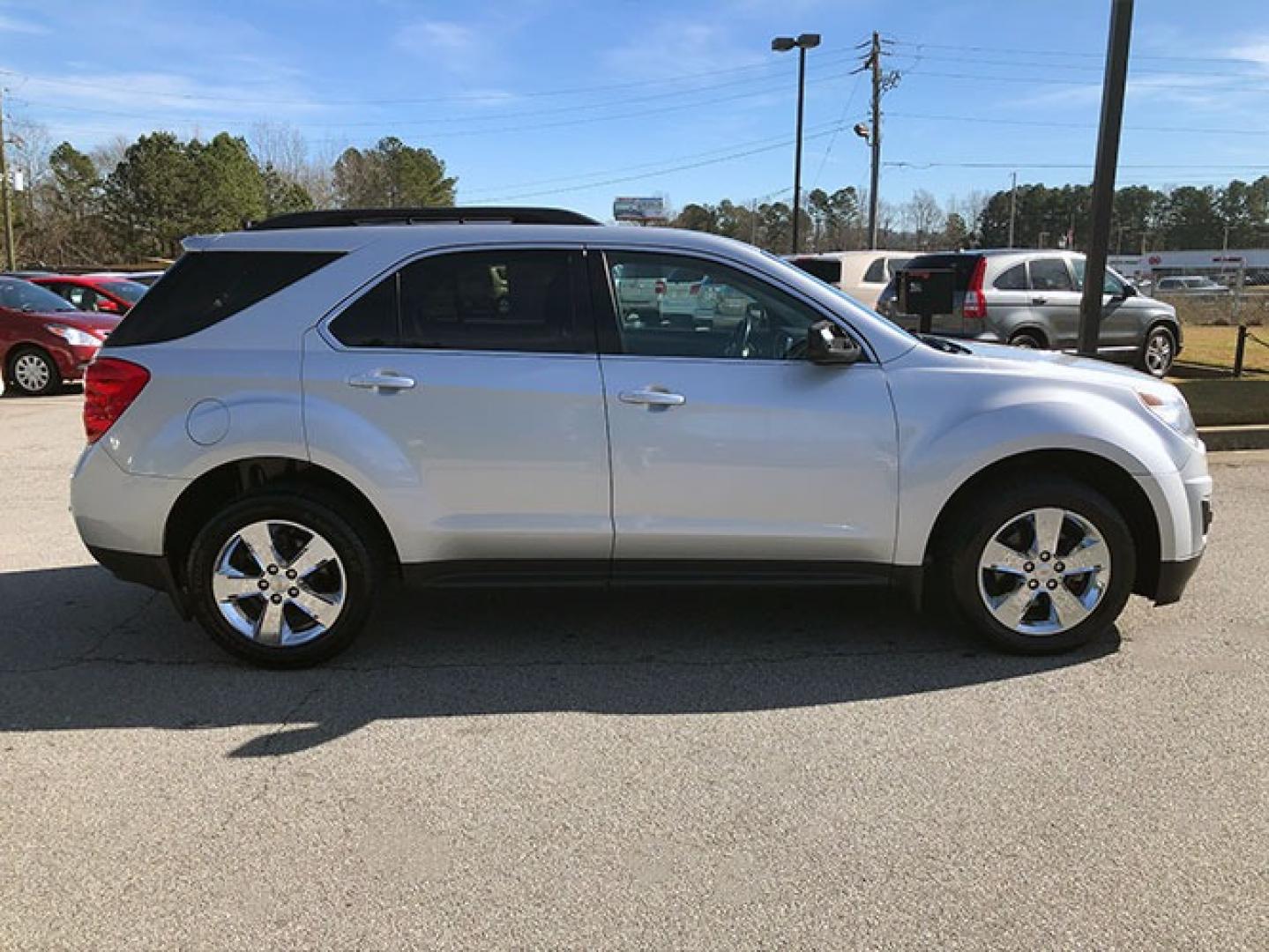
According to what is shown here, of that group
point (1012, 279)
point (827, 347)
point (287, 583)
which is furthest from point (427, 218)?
Result: point (1012, 279)

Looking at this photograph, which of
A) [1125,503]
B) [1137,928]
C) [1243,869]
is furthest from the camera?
[1125,503]

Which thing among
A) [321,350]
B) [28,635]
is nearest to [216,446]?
[321,350]

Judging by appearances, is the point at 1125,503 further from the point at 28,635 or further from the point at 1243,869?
the point at 28,635

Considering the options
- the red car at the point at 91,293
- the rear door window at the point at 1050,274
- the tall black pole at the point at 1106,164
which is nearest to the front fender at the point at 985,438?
the tall black pole at the point at 1106,164

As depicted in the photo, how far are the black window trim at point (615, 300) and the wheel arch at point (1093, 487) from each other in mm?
684

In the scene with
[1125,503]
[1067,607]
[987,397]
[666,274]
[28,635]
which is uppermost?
[666,274]

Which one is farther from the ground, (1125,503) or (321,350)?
(321,350)

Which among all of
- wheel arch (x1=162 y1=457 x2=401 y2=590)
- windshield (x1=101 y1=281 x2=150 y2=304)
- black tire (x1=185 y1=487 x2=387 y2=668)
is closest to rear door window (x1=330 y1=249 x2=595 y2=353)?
wheel arch (x1=162 y1=457 x2=401 y2=590)

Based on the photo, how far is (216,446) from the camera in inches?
155

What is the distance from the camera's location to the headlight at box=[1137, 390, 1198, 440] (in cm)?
420

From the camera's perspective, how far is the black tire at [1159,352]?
43.6 feet

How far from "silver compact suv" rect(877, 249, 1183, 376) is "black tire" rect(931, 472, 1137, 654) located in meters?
7.85

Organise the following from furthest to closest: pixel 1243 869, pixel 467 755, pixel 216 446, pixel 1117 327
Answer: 1. pixel 1117 327
2. pixel 216 446
3. pixel 467 755
4. pixel 1243 869

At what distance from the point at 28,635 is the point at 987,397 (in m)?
4.46
